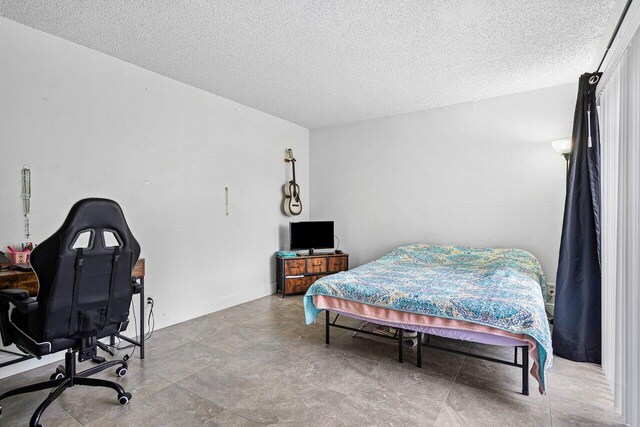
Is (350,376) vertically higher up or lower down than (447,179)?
lower down

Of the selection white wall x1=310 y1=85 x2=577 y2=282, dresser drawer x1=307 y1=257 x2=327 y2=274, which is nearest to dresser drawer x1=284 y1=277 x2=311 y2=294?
dresser drawer x1=307 y1=257 x2=327 y2=274

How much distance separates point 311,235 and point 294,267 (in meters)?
0.57

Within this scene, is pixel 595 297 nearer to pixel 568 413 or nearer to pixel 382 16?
pixel 568 413

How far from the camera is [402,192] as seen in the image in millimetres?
4602

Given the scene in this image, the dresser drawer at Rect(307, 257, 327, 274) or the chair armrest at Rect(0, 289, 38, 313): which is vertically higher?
the chair armrest at Rect(0, 289, 38, 313)

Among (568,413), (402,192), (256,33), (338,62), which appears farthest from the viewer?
(402,192)

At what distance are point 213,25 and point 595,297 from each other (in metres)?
3.68

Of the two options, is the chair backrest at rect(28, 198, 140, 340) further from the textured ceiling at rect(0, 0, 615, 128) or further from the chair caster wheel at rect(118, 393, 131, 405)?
the textured ceiling at rect(0, 0, 615, 128)

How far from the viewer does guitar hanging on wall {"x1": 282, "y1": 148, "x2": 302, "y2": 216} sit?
16.2 ft

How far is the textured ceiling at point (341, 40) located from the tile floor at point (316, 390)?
8.59 feet

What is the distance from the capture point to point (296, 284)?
4559mm

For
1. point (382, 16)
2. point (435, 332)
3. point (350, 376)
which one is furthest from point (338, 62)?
point (350, 376)

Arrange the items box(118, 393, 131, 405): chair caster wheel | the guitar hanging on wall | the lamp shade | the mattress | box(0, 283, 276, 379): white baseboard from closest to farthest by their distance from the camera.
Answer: box(118, 393, 131, 405): chair caster wheel
the mattress
box(0, 283, 276, 379): white baseboard
the lamp shade
the guitar hanging on wall

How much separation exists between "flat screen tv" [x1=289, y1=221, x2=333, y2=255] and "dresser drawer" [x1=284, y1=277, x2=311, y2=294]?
1.44ft
